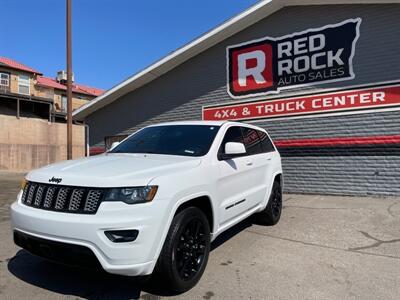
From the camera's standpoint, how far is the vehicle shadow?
384 centimetres

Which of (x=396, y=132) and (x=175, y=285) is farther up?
(x=396, y=132)

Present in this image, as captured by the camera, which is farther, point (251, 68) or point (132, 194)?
point (251, 68)

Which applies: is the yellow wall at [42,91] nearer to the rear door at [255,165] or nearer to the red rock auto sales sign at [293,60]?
the red rock auto sales sign at [293,60]

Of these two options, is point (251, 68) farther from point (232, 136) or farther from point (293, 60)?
point (232, 136)

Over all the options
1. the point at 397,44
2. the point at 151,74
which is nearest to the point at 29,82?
the point at 151,74

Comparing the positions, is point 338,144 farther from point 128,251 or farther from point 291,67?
point 128,251

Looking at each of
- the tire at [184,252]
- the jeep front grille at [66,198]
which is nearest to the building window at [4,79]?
the jeep front grille at [66,198]

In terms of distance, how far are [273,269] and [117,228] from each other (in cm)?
219

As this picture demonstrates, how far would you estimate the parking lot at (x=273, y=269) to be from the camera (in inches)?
155

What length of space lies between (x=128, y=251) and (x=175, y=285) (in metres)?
0.71

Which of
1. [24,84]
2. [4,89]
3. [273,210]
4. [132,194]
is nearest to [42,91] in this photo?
[24,84]

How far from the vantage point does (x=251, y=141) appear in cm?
608

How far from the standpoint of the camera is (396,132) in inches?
370

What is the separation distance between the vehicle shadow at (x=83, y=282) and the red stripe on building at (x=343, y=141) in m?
7.65
